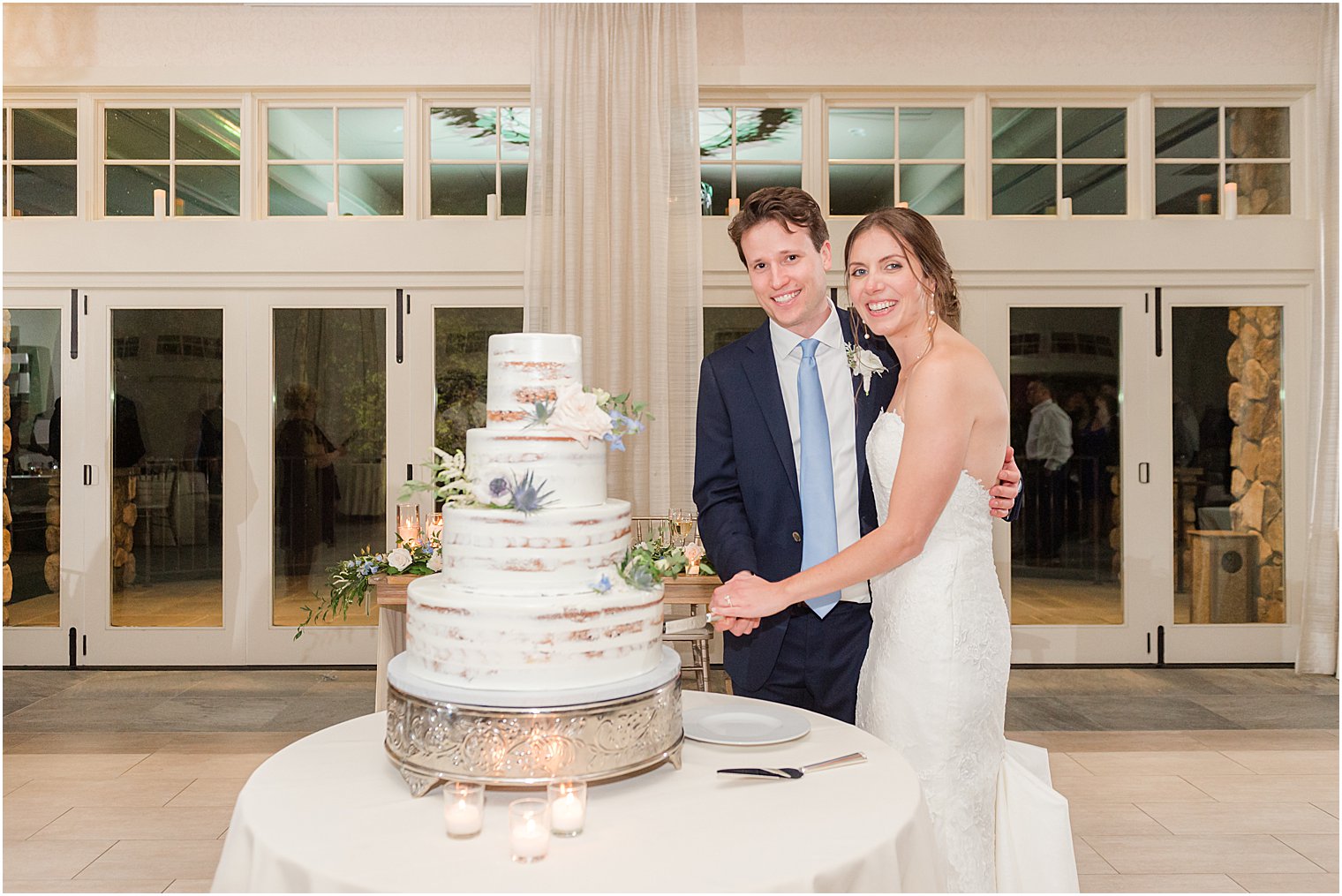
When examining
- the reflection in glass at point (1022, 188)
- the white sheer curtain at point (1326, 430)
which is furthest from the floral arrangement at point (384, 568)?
the white sheer curtain at point (1326, 430)

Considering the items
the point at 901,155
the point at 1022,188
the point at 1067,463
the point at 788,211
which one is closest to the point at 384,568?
the point at 788,211

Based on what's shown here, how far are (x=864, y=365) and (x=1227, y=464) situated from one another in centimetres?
487

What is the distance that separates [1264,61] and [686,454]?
4329 millimetres

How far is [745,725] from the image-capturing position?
1.91 metres

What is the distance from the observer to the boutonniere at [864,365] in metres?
2.26

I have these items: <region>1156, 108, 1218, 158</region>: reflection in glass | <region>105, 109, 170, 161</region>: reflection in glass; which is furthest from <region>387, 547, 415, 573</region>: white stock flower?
<region>1156, 108, 1218, 158</region>: reflection in glass

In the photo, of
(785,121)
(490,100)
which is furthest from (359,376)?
(785,121)

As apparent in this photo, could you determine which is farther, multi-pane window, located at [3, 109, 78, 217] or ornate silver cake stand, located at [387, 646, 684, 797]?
multi-pane window, located at [3, 109, 78, 217]

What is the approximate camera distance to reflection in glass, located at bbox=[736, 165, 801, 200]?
5961 mm

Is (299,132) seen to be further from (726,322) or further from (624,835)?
(624,835)

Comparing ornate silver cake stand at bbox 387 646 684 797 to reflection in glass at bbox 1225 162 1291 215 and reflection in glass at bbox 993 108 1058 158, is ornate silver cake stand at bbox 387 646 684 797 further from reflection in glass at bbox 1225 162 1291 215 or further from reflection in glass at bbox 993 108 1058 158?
reflection in glass at bbox 1225 162 1291 215

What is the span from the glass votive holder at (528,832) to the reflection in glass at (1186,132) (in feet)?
20.1

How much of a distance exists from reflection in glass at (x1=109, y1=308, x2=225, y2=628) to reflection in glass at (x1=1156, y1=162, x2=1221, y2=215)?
5995 millimetres

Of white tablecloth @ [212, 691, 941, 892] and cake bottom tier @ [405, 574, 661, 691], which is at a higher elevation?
cake bottom tier @ [405, 574, 661, 691]
